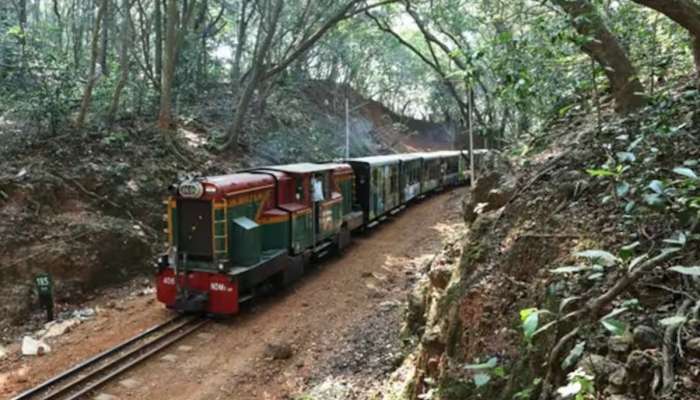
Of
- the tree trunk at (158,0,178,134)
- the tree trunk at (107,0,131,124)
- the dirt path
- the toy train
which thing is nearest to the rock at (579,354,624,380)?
the dirt path

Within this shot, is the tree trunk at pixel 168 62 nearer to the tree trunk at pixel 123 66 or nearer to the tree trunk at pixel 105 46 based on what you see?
the tree trunk at pixel 123 66

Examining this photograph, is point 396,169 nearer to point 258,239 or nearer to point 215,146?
point 215,146

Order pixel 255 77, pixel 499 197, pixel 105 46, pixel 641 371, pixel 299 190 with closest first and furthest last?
1. pixel 641 371
2. pixel 499 197
3. pixel 299 190
4. pixel 255 77
5. pixel 105 46

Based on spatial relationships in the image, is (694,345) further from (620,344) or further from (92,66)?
(92,66)

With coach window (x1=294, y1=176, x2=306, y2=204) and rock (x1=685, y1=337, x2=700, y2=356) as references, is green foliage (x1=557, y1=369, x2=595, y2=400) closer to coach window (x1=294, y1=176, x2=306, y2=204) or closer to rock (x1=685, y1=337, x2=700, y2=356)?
rock (x1=685, y1=337, x2=700, y2=356)

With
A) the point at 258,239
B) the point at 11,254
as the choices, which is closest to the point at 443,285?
the point at 258,239

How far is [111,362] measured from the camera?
8422 mm

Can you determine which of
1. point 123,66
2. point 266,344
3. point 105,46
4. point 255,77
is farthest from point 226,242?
point 105,46

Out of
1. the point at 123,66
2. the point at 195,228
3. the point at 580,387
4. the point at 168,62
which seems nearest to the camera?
the point at 580,387

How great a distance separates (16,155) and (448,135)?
→ 4481 centimetres

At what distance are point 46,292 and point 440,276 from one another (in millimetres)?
7602

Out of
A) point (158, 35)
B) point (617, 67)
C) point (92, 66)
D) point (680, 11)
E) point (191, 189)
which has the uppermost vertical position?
point (158, 35)

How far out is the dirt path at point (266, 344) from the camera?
7.86 meters

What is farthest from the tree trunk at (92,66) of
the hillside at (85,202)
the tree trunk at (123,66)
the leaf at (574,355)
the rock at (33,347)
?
the leaf at (574,355)
